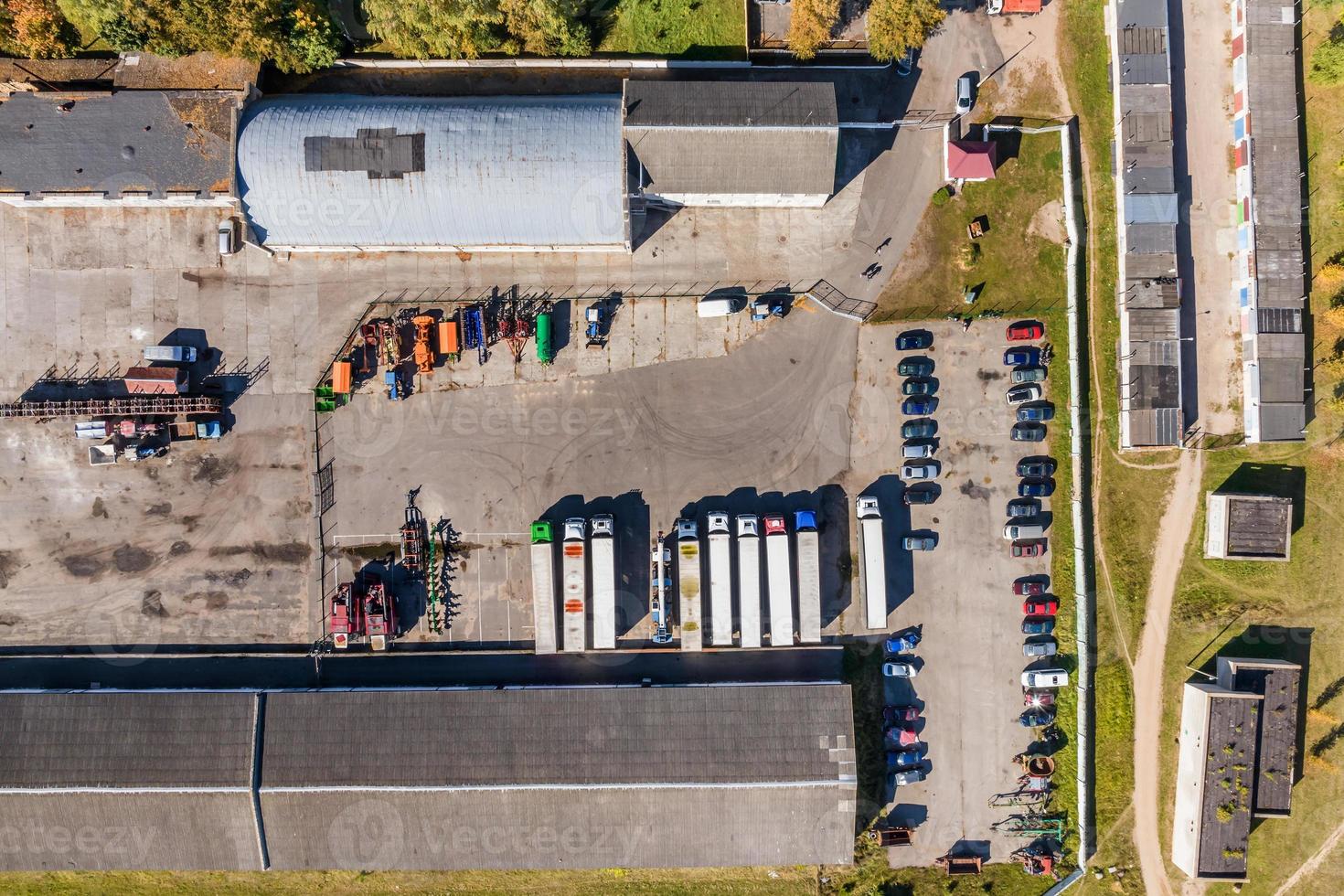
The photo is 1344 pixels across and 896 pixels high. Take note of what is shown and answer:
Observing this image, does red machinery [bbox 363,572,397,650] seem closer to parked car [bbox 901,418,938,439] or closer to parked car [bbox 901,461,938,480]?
parked car [bbox 901,461,938,480]

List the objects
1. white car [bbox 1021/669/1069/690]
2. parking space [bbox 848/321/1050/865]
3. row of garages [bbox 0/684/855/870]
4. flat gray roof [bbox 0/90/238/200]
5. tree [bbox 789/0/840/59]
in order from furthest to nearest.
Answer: parking space [bbox 848/321/1050/865]
white car [bbox 1021/669/1069/690]
tree [bbox 789/0/840/59]
flat gray roof [bbox 0/90/238/200]
row of garages [bbox 0/684/855/870]

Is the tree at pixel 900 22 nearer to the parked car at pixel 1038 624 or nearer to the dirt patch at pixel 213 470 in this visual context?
the parked car at pixel 1038 624

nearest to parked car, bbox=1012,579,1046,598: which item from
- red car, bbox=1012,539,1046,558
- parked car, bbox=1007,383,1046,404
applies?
red car, bbox=1012,539,1046,558

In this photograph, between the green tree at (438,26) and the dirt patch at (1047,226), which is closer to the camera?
the green tree at (438,26)

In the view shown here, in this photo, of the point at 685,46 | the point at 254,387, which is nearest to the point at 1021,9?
the point at 685,46

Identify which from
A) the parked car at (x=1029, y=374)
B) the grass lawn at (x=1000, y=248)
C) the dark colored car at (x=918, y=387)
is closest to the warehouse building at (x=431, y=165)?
the grass lawn at (x=1000, y=248)

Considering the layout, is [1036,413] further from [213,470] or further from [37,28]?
[37,28]
